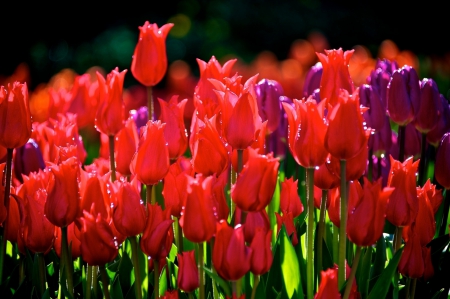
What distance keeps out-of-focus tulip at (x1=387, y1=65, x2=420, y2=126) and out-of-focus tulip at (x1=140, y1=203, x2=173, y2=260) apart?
1.03m

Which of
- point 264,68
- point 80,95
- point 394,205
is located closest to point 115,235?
point 394,205

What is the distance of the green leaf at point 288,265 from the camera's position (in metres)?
1.82

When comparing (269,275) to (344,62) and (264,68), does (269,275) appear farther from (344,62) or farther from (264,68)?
(264,68)

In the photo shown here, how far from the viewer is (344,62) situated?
192 centimetres

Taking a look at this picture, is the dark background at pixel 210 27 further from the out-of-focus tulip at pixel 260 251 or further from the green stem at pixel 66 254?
the out-of-focus tulip at pixel 260 251

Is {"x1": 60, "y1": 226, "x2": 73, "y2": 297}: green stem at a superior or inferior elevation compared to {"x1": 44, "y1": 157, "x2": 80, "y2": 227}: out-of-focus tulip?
inferior

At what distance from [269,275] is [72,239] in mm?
576

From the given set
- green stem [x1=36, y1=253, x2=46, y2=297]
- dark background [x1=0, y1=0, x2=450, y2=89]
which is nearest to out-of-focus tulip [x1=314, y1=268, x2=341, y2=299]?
green stem [x1=36, y1=253, x2=46, y2=297]

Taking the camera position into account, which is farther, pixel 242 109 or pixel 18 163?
pixel 18 163

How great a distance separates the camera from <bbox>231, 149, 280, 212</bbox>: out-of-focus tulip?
1492 millimetres

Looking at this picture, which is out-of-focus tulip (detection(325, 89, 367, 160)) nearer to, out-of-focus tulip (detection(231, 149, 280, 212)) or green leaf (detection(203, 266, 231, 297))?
out-of-focus tulip (detection(231, 149, 280, 212))

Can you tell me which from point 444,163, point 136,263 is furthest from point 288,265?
point 444,163

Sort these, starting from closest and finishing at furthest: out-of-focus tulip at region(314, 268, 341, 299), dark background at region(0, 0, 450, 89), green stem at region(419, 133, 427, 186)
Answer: out-of-focus tulip at region(314, 268, 341, 299) → green stem at region(419, 133, 427, 186) → dark background at region(0, 0, 450, 89)

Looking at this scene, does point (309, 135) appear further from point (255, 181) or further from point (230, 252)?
point (230, 252)
